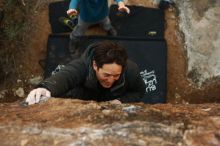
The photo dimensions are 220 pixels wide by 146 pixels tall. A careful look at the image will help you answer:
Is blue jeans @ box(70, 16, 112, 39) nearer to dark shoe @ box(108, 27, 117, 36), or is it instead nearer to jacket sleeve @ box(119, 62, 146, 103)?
dark shoe @ box(108, 27, 117, 36)

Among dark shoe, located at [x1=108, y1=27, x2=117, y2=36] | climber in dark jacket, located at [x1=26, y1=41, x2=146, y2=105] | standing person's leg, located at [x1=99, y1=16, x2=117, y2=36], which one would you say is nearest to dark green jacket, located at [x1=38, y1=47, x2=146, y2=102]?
climber in dark jacket, located at [x1=26, y1=41, x2=146, y2=105]

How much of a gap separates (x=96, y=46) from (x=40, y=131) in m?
0.86

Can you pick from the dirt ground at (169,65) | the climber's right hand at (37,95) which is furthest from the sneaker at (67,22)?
the climber's right hand at (37,95)

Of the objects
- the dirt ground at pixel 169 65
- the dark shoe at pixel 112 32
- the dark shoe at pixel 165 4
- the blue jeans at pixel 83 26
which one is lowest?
the dirt ground at pixel 169 65

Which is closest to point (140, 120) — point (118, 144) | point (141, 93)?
point (118, 144)

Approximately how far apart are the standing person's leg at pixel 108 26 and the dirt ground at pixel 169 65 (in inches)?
10.2

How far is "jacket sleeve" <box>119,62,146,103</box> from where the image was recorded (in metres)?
3.37

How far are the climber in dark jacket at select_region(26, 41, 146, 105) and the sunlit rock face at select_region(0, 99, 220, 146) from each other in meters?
0.16

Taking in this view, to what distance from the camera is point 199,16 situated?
5730 millimetres

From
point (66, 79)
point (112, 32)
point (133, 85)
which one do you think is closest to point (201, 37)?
point (112, 32)

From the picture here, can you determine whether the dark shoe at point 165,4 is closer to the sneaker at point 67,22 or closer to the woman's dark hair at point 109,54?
the sneaker at point 67,22

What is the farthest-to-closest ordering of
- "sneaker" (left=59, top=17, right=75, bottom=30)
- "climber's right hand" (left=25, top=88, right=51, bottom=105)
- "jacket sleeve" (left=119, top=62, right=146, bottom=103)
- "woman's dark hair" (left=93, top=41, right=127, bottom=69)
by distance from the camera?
"sneaker" (left=59, top=17, right=75, bottom=30)
"jacket sleeve" (left=119, top=62, right=146, bottom=103)
"woman's dark hair" (left=93, top=41, right=127, bottom=69)
"climber's right hand" (left=25, top=88, right=51, bottom=105)

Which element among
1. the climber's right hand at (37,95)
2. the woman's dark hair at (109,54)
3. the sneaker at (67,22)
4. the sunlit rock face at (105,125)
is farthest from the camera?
the sneaker at (67,22)

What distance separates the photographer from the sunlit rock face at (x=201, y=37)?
18.4ft
